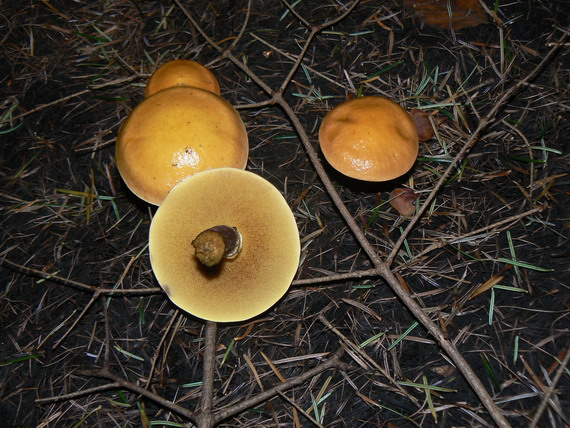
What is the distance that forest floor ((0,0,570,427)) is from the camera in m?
2.32

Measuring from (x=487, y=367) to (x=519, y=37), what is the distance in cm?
210

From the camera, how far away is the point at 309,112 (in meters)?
2.94

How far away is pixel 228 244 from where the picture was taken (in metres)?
1.99

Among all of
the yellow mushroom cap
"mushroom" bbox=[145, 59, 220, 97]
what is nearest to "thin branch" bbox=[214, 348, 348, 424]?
the yellow mushroom cap

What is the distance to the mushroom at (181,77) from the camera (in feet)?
8.14

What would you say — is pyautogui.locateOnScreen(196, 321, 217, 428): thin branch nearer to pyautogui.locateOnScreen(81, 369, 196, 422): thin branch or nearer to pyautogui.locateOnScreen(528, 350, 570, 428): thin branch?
pyautogui.locateOnScreen(81, 369, 196, 422): thin branch

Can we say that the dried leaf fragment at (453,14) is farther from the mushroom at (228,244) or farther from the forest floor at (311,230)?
the mushroom at (228,244)

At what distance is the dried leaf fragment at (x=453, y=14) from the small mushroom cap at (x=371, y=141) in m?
0.98

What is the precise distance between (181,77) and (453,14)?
6.14 ft

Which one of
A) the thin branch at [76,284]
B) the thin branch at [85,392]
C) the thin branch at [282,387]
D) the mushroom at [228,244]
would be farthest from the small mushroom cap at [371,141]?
the thin branch at [85,392]

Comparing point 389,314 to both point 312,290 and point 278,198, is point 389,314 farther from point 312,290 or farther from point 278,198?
point 278,198

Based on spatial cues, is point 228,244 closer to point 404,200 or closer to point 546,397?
point 404,200

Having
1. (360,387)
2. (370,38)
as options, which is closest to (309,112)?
(370,38)

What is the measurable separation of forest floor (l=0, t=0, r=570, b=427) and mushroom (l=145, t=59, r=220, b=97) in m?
0.41
